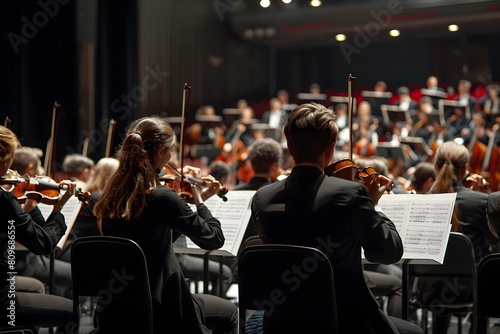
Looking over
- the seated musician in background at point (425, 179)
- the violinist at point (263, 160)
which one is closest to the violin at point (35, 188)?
the violinist at point (263, 160)

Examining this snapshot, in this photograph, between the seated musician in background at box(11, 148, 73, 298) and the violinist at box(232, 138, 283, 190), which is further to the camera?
the violinist at box(232, 138, 283, 190)

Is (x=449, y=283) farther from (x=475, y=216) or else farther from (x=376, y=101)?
(x=376, y=101)

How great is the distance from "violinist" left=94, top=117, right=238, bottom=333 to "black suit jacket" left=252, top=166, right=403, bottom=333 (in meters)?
0.46

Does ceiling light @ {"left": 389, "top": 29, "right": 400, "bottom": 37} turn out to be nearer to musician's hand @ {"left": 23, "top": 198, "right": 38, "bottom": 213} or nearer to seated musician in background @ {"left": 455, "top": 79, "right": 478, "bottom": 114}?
seated musician in background @ {"left": 455, "top": 79, "right": 478, "bottom": 114}

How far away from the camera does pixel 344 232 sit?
2.45 meters

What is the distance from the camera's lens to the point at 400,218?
10.4 feet

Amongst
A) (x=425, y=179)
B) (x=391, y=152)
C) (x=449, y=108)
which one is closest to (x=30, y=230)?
(x=425, y=179)

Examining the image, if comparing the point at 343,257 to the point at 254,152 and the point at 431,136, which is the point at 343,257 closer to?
the point at 254,152

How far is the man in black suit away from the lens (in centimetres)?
243

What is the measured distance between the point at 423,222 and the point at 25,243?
66.2 inches

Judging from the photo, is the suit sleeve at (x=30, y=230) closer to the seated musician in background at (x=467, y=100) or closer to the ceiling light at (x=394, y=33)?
the seated musician in background at (x=467, y=100)

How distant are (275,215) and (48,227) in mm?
1071

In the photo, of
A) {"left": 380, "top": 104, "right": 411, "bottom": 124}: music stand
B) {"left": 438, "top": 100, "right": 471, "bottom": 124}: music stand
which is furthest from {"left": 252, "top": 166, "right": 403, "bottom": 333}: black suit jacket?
{"left": 380, "top": 104, "right": 411, "bottom": 124}: music stand

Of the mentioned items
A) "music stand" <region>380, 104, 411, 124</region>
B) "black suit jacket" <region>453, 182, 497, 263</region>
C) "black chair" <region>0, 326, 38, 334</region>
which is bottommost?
"black chair" <region>0, 326, 38, 334</region>
